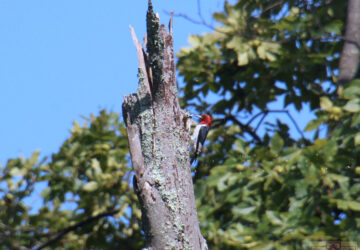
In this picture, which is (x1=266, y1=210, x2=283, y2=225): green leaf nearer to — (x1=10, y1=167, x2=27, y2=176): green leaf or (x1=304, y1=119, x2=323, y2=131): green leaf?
(x1=304, y1=119, x2=323, y2=131): green leaf

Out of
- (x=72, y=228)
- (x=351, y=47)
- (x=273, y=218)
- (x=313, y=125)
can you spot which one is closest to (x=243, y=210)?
(x=273, y=218)

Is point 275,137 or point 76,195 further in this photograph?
point 76,195

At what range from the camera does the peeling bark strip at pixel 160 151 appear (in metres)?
3.17

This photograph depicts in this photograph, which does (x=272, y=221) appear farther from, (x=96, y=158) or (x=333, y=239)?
(x=96, y=158)

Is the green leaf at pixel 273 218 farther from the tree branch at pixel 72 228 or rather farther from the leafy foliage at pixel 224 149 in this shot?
the tree branch at pixel 72 228

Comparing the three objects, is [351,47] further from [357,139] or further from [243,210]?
[243,210]

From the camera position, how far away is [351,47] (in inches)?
191

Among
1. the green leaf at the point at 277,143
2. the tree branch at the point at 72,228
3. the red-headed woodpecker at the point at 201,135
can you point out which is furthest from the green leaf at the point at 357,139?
the tree branch at the point at 72,228

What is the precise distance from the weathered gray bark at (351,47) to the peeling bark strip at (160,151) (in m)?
2.10

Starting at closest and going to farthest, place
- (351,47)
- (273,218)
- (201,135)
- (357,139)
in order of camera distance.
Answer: (357,139)
(273,218)
(351,47)
(201,135)

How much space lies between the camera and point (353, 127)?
3.93 metres

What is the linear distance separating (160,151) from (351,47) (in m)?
2.69

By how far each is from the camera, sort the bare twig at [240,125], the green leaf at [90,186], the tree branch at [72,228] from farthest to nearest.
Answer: the bare twig at [240,125] < the tree branch at [72,228] < the green leaf at [90,186]

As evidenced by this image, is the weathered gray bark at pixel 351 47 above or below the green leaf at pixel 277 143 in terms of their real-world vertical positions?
above
